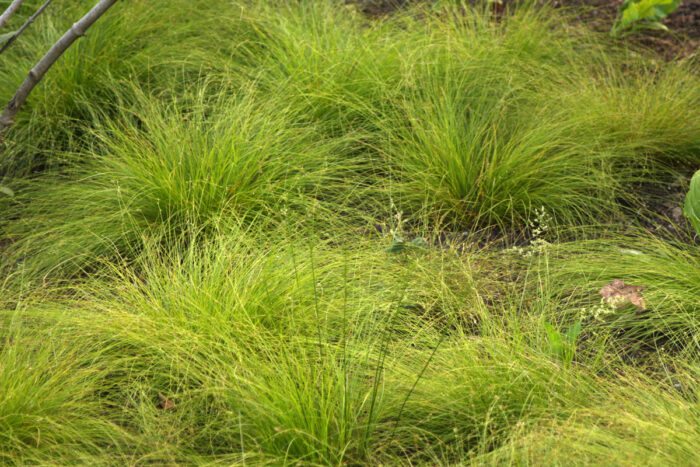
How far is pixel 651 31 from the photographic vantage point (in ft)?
17.0

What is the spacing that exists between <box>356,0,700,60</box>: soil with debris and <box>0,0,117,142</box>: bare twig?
2588mm

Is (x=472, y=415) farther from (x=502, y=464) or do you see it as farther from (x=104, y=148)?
(x=104, y=148)

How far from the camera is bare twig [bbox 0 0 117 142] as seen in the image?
2.71 metres

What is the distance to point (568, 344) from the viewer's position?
7.84 ft

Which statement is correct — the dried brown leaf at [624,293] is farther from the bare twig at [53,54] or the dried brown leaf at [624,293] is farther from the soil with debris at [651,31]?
the soil with debris at [651,31]

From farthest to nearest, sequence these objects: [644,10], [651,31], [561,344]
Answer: [651,31], [644,10], [561,344]

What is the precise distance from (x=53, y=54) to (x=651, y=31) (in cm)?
406

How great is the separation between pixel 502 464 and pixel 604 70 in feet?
10.6

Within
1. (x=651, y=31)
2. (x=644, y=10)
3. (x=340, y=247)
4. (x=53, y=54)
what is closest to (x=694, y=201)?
(x=340, y=247)

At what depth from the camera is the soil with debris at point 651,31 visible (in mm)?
4965

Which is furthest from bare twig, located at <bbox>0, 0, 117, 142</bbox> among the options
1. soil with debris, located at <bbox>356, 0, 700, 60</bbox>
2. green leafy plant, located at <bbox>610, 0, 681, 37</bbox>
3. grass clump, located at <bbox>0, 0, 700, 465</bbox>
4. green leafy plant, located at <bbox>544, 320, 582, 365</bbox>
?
→ green leafy plant, located at <bbox>610, 0, 681, 37</bbox>

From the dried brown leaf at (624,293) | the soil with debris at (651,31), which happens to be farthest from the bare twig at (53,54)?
the soil with debris at (651,31)

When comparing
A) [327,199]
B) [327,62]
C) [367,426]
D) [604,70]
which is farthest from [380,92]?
[367,426]

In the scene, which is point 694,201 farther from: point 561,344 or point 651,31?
point 651,31
